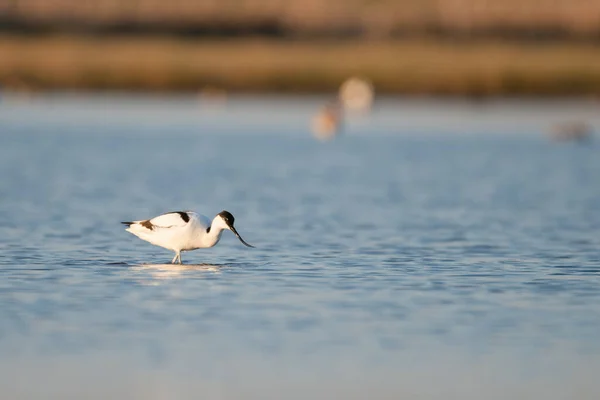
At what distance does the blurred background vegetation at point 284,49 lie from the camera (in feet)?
147

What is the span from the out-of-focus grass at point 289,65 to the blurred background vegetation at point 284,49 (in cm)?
5

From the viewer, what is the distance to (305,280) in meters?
11.3

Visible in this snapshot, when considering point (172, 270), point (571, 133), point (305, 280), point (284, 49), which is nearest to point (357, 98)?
point (571, 133)

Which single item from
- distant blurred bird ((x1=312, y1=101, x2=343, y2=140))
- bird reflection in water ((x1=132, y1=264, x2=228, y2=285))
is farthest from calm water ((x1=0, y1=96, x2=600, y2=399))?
distant blurred bird ((x1=312, y1=101, x2=343, y2=140))

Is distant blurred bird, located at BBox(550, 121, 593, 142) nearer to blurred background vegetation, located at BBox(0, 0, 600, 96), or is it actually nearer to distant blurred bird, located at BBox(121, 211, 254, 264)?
blurred background vegetation, located at BBox(0, 0, 600, 96)

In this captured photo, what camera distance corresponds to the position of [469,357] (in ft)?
27.6

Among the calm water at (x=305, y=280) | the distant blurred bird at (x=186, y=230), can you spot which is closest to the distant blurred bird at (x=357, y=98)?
the calm water at (x=305, y=280)

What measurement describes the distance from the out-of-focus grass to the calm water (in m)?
18.2

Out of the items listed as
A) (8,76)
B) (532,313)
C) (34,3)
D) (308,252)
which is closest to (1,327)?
(532,313)

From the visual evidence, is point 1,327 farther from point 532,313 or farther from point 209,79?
point 209,79

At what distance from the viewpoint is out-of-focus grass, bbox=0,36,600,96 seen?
44.6m

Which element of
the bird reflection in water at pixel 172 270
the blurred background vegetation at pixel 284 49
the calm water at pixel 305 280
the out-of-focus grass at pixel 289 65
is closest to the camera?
the calm water at pixel 305 280

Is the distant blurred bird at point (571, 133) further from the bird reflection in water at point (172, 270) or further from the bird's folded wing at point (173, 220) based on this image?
the bird's folded wing at point (173, 220)

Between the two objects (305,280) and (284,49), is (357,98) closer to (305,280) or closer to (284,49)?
(284,49)
